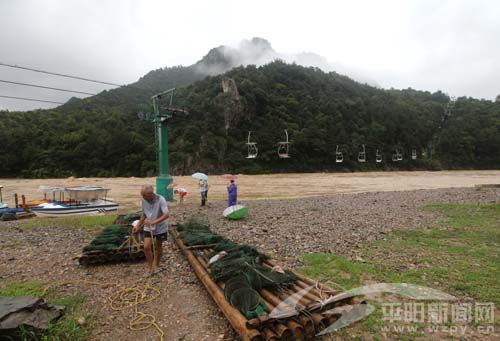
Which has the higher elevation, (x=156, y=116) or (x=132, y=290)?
(x=156, y=116)

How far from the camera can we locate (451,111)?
88.9 meters

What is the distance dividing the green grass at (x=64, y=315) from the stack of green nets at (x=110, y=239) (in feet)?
3.86

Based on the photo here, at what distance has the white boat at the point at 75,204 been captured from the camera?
1303 centimetres

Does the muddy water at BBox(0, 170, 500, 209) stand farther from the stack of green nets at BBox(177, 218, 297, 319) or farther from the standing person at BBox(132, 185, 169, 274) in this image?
the stack of green nets at BBox(177, 218, 297, 319)

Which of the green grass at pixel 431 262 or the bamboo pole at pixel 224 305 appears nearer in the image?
the bamboo pole at pixel 224 305

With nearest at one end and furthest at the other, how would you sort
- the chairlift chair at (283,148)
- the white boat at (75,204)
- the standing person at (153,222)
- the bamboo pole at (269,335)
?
the bamboo pole at (269,335) → the standing person at (153,222) → the white boat at (75,204) → the chairlift chair at (283,148)

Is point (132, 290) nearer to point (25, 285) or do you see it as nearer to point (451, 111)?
point (25, 285)

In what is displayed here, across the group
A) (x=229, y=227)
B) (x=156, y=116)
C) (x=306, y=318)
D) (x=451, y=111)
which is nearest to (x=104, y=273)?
(x=306, y=318)

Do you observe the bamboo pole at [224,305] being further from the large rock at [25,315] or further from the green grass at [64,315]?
the large rock at [25,315]

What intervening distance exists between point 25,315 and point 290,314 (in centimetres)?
304

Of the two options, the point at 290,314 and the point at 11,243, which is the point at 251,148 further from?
the point at 290,314

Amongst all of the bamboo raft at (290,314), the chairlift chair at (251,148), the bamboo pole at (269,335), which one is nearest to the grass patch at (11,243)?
the bamboo raft at (290,314)

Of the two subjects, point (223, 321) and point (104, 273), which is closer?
point (223, 321)

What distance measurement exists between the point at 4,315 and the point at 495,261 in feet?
26.8
